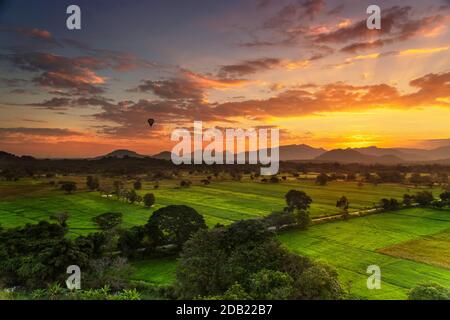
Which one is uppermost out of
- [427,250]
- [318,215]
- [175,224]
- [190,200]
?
[175,224]

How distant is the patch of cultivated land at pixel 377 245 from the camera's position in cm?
1639

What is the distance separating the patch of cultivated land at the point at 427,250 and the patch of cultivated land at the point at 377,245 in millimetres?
166

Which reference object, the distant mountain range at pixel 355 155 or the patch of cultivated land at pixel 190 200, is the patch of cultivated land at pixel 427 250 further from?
the distant mountain range at pixel 355 155

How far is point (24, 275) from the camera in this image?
14.6m

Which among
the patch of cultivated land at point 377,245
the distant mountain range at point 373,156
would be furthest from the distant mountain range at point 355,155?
the patch of cultivated land at point 377,245

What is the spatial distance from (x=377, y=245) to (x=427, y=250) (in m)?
2.77

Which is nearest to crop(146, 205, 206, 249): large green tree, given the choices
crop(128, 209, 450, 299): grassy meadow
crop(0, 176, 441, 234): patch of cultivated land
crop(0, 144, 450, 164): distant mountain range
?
crop(128, 209, 450, 299): grassy meadow

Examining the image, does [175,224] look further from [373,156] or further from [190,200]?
[373,156]

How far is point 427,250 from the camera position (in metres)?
21.5

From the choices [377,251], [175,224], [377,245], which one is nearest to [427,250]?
[377,245]

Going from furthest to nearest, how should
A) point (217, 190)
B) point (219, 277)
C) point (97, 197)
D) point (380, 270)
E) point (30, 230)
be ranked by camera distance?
point (217, 190) < point (97, 197) < point (30, 230) < point (380, 270) < point (219, 277)
